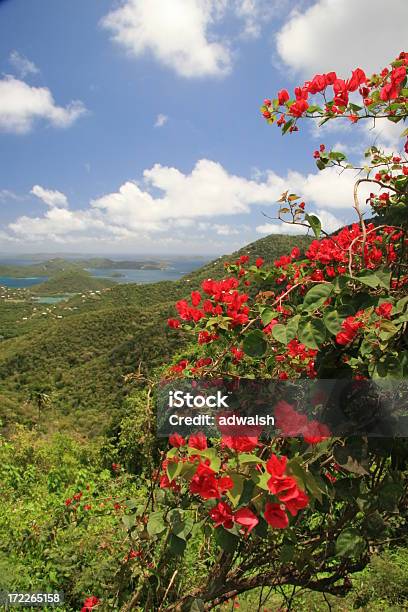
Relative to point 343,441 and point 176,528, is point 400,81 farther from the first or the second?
point 176,528

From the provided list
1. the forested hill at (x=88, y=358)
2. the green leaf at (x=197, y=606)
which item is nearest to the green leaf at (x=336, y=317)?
the green leaf at (x=197, y=606)

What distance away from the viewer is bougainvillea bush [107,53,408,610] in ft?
2.30

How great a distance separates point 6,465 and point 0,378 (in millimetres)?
35669

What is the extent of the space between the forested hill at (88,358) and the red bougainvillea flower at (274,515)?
20.7m

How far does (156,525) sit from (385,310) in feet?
2.43

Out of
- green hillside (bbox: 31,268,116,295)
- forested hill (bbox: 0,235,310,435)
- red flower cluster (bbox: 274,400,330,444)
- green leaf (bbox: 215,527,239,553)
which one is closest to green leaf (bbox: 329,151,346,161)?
red flower cluster (bbox: 274,400,330,444)

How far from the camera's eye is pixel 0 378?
3672 centimetres

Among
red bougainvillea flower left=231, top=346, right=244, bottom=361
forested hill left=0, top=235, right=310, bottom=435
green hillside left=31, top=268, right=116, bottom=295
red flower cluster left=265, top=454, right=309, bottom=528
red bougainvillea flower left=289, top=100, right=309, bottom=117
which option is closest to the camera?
red flower cluster left=265, top=454, right=309, bottom=528

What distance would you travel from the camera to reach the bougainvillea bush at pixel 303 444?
70cm

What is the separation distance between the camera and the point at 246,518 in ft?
2.15

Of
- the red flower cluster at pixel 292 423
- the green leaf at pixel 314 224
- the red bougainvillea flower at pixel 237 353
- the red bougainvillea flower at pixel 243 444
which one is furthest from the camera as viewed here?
the red bougainvillea flower at pixel 237 353

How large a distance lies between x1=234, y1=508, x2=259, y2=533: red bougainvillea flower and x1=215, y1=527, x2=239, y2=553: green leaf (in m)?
0.06

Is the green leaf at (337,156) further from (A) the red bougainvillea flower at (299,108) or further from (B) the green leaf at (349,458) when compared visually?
(B) the green leaf at (349,458)

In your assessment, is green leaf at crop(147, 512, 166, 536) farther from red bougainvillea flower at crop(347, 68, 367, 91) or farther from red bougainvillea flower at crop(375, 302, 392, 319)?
red bougainvillea flower at crop(347, 68, 367, 91)
